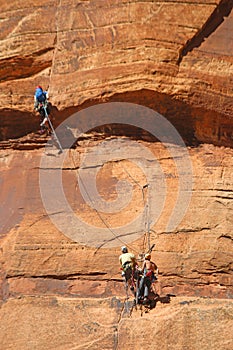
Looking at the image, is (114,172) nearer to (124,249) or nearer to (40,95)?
(124,249)

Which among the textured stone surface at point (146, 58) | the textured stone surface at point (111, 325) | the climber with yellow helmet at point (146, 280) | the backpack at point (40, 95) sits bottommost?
the textured stone surface at point (111, 325)

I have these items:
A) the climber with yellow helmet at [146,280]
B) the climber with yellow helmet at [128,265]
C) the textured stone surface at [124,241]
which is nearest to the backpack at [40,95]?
the textured stone surface at [124,241]

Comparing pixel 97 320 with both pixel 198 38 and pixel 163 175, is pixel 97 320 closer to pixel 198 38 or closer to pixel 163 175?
pixel 163 175

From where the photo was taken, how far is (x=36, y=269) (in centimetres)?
1638

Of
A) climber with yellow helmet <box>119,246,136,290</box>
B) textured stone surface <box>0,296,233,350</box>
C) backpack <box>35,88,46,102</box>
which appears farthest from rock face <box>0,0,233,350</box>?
climber with yellow helmet <box>119,246,136,290</box>

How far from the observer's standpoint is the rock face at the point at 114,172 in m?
15.4

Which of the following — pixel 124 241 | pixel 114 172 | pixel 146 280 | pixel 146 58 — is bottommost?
pixel 146 280

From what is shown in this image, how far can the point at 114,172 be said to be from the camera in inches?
695

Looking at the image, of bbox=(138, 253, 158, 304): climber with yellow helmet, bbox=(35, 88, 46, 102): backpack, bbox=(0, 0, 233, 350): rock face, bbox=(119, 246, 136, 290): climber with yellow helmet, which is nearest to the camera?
bbox=(0, 0, 233, 350): rock face

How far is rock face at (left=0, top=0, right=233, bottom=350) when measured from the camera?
15.4 metres

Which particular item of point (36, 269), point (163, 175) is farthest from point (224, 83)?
point (36, 269)

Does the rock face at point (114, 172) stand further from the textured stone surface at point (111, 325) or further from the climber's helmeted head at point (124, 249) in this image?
the climber's helmeted head at point (124, 249)

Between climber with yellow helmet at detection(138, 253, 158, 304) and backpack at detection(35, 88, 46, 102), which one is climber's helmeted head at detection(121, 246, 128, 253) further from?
backpack at detection(35, 88, 46, 102)

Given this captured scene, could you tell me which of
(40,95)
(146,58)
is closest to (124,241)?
(40,95)
